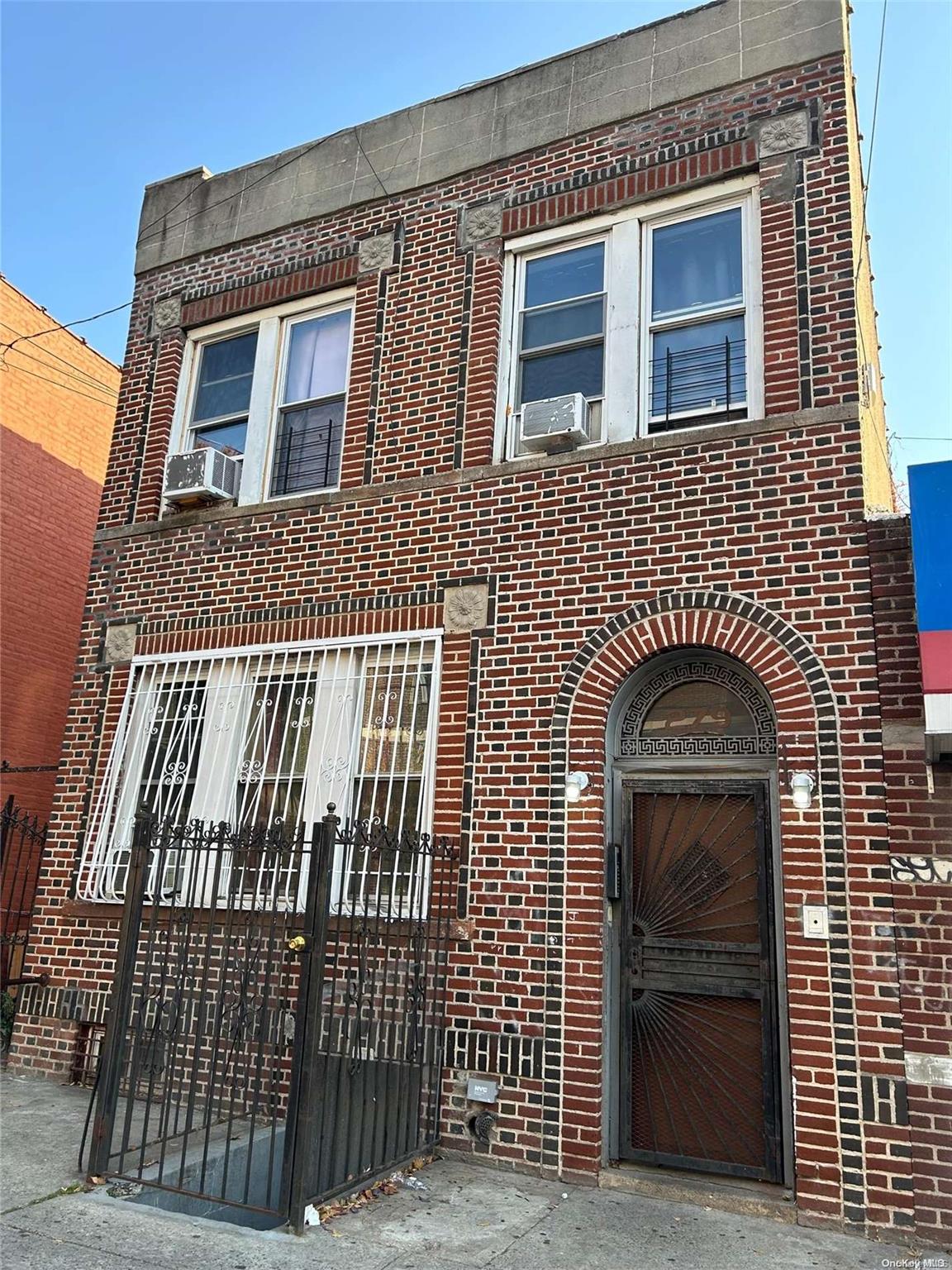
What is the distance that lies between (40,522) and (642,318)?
8530mm

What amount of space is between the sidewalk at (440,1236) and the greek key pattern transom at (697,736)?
251cm

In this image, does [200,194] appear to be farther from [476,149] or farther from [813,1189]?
[813,1189]

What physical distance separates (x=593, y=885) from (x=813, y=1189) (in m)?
1.93

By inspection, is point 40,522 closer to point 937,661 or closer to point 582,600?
point 582,600

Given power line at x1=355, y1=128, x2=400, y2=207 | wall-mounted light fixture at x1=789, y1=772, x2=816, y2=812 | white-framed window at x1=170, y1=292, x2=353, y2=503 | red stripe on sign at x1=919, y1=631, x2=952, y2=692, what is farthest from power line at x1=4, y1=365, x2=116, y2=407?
red stripe on sign at x1=919, y1=631, x2=952, y2=692

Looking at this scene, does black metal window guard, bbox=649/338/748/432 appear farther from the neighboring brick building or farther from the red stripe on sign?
the neighboring brick building

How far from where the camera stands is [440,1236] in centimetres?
462

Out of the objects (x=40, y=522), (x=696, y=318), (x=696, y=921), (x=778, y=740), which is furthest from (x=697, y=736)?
(x=40, y=522)

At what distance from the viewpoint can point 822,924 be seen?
5.38m

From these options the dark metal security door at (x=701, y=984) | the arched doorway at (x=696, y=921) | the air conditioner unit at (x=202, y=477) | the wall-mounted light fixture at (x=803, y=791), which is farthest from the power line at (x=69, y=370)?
the wall-mounted light fixture at (x=803, y=791)

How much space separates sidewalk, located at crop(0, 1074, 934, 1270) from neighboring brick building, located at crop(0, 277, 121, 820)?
710 cm

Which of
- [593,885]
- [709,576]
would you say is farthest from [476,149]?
[593,885]

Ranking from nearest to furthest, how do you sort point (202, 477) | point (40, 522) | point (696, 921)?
point (696, 921) → point (202, 477) → point (40, 522)

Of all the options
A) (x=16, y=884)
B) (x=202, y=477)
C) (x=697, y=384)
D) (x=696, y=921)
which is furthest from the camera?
(x=16, y=884)
